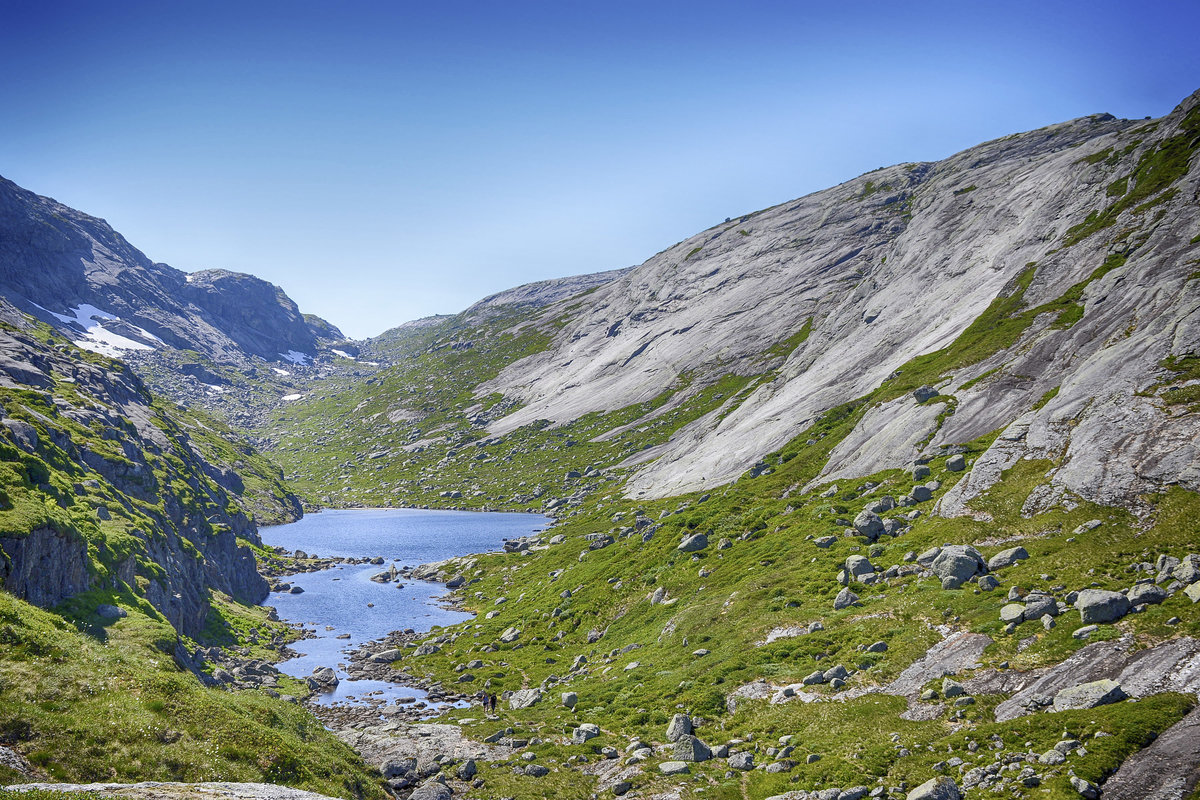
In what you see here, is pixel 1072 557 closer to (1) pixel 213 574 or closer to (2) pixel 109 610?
(2) pixel 109 610

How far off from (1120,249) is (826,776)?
221 feet

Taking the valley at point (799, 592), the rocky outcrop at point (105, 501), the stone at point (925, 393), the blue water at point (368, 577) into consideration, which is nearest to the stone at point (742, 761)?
the valley at point (799, 592)

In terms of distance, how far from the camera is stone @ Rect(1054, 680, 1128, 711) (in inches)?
847

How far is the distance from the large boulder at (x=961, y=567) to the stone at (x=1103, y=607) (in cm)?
904

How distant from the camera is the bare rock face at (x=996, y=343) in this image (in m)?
40.3

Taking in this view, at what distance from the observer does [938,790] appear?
69.6 ft

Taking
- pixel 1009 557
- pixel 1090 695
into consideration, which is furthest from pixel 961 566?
pixel 1090 695

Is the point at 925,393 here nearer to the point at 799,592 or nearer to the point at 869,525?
the point at 869,525

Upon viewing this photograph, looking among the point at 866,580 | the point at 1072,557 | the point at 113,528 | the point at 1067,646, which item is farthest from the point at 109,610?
the point at 1072,557

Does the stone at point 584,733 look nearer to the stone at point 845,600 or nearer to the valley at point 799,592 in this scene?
the valley at point 799,592

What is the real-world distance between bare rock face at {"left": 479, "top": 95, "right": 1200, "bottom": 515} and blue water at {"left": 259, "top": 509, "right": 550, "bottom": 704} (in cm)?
4043

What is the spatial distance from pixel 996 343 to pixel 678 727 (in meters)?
54.8

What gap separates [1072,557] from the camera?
3148 cm

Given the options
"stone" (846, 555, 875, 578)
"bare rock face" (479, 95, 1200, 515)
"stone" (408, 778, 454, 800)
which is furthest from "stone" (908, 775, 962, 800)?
"stone" (408, 778, 454, 800)
